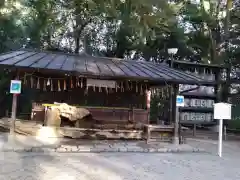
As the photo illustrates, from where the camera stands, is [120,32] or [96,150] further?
[120,32]

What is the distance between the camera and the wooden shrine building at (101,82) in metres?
9.12

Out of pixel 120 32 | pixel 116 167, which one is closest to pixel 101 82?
pixel 116 167

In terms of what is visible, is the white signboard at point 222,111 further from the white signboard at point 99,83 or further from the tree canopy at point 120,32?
the tree canopy at point 120,32

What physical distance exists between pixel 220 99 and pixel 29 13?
420 inches

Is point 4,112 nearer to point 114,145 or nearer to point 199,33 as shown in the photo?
point 114,145

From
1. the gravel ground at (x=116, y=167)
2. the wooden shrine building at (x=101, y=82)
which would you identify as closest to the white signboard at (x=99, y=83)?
the wooden shrine building at (x=101, y=82)

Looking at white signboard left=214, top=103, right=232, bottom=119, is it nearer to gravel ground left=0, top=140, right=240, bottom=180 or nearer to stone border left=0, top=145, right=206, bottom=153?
gravel ground left=0, top=140, right=240, bottom=180

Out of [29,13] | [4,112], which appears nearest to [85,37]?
[29,13]

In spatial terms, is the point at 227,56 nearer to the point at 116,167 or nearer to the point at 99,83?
the point at 99,83

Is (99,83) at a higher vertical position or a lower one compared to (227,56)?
lower

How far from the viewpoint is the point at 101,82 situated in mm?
10008

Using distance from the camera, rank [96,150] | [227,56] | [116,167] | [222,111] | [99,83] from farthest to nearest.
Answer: [227,56]
[99,83]
[222,111]
[96,150]
[116,167]

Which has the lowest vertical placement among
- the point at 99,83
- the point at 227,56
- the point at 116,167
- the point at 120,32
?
the point at 116,167

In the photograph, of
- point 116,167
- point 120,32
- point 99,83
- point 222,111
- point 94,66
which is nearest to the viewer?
point 116,167
